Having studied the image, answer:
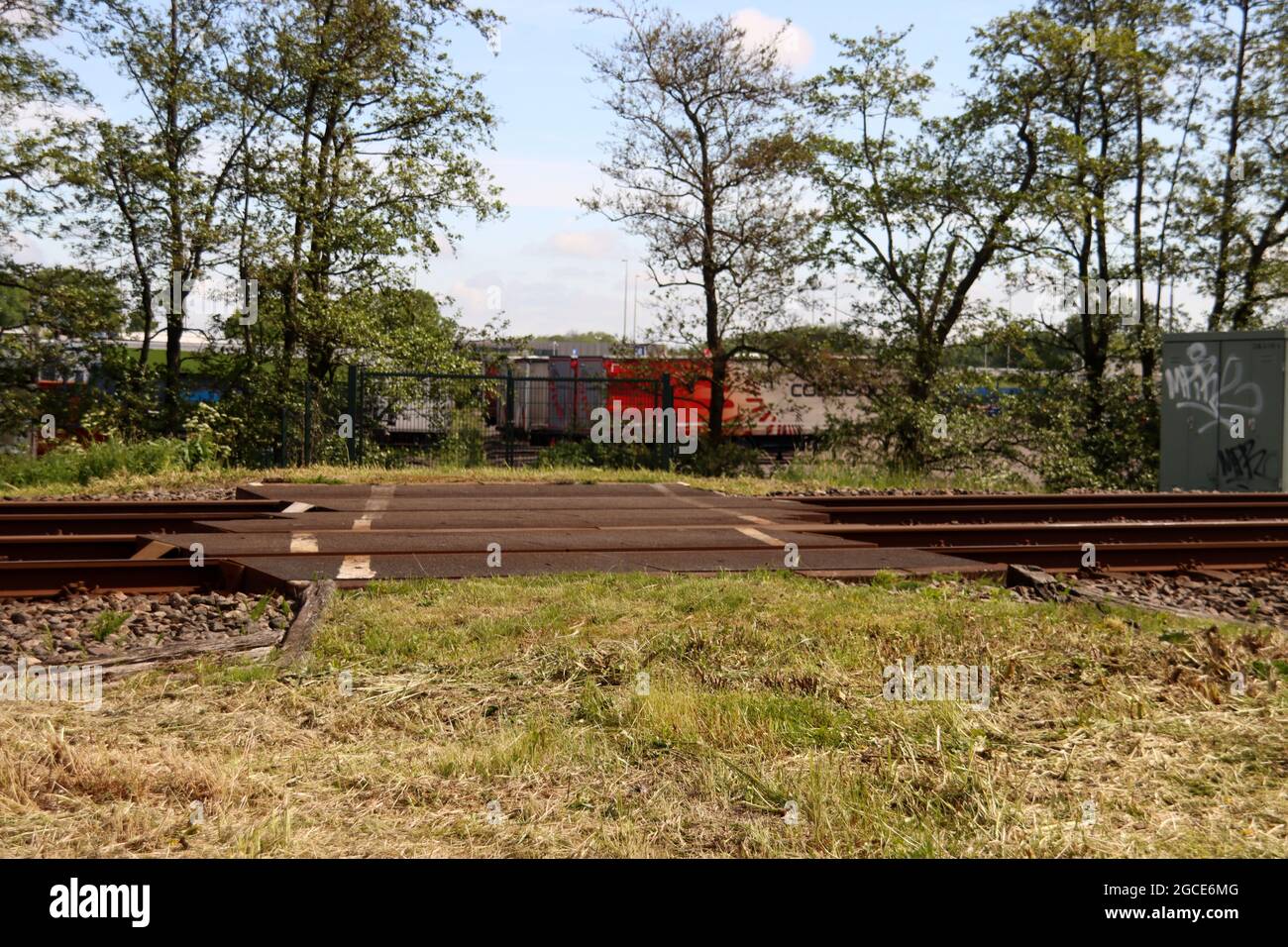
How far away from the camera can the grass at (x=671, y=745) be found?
421 cm

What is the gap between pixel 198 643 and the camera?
6996 millimetres

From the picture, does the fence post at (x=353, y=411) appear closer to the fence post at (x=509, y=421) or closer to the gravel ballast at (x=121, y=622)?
the fence post at (x=509, y=421)

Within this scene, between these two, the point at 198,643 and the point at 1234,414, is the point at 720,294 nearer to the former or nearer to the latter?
the point at 1234,414

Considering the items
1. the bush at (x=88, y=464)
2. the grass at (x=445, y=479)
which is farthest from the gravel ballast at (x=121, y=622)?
the bush at (x=88, y=464)

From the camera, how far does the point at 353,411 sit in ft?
70.6

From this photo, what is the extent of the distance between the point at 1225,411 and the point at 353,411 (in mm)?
16067

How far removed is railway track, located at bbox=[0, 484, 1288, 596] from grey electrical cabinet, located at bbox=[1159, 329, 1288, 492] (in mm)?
3718

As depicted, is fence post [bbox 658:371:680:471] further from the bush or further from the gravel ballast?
the gravel ballast

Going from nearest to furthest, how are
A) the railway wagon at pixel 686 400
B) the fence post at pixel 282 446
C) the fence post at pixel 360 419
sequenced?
the fence post at pixel 282 446, the fence post at pixel 360 419, the railway wagon at pixel 686 400

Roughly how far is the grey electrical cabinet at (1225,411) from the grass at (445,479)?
3.40m

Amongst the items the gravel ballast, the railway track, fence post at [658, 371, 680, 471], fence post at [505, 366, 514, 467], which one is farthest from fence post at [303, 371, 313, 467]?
the gravel ballast

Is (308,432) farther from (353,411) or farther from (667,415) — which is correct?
(667,415)

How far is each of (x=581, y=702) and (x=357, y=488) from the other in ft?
33.2

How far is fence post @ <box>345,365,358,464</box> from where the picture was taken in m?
21.4
